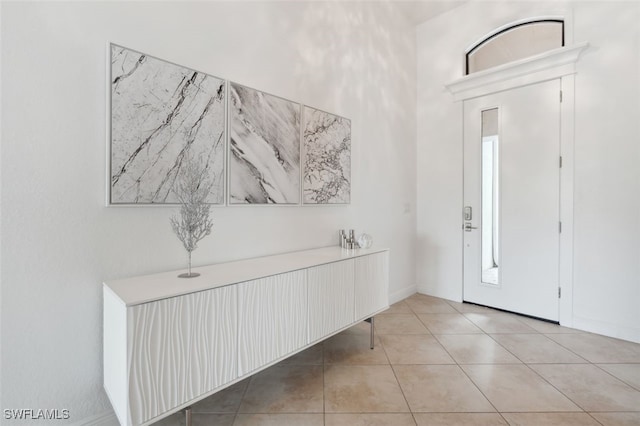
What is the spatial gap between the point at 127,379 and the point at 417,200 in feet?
11.6

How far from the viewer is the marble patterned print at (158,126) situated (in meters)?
1.51

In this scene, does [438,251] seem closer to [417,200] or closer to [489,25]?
[417,200]

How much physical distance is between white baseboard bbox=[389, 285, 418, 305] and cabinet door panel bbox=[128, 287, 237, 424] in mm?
2366

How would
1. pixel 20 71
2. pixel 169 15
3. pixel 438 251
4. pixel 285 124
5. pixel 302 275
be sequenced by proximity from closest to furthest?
1. pixel 20 71
2. pixel 169 15
3. pixel 302 275
4. pixel 285 124
5. pixel 438 251

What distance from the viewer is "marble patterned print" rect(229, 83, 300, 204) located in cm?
199

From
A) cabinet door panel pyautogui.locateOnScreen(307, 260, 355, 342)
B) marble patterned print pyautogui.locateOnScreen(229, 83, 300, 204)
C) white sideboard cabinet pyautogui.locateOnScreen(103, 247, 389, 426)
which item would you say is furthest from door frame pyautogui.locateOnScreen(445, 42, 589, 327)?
marble patterned print pyautogui.locateOnScreen(229, 83, 300, 204)

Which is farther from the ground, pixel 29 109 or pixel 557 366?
pixel 29 109

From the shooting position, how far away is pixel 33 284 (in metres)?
1.31

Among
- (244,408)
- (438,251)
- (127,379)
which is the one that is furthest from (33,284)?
(438,251)

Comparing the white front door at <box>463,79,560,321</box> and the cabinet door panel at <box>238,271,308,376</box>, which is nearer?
the cabinet door panel at <box>238,271,308,376</box>

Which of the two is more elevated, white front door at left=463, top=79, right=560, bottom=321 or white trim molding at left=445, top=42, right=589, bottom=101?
white trim molding at left=445, top=42, right=589, bottom=101

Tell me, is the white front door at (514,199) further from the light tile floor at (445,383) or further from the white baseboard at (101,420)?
the white baseboard at (101,420)

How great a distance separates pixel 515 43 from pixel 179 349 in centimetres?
410

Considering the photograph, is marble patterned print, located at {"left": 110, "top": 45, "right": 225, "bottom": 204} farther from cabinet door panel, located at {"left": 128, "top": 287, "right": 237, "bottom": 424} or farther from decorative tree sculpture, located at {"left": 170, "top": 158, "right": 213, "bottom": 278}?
cabinet door panel, located at {"left": 128, "top": 287, "right": 237, "bottom": 424}
